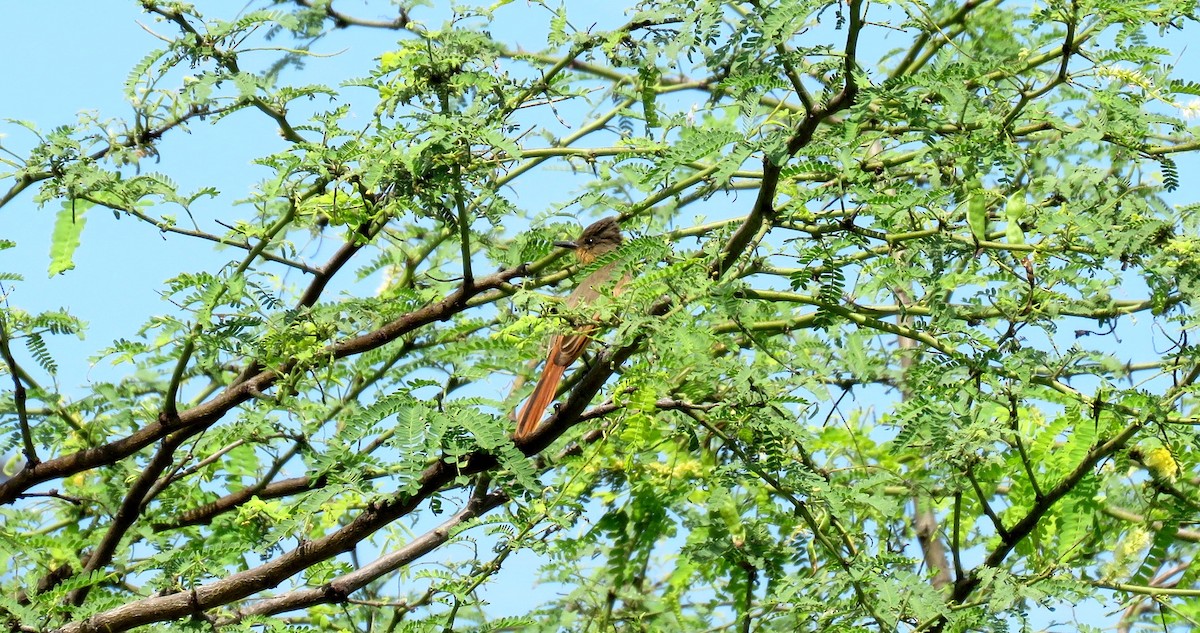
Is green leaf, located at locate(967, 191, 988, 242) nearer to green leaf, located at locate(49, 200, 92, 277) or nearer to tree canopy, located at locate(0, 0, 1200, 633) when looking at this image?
tree canopy, located at locate(0, 0, 1200, 633)

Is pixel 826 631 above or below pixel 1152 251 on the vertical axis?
below

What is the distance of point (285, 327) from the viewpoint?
14.5ft

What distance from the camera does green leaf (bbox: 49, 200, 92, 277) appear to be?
15.8 ft

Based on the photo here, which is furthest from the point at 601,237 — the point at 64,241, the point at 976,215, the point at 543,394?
the point at 976,215

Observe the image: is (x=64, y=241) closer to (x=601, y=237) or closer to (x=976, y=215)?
(x=601, y=237)

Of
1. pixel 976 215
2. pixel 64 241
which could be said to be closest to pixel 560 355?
pixel 976 215

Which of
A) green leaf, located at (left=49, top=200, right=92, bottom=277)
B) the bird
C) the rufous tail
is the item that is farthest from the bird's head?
green leaf, located at (left=49, top=200, right=92, bottom=277)

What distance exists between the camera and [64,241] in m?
4.84

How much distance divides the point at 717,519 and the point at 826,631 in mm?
777

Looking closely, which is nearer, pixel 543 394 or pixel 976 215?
pixel 976 215

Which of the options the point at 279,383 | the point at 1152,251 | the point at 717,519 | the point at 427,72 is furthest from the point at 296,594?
the point at 1152,251

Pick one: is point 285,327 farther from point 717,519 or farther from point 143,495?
point 717,519

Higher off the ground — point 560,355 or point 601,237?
point 601,237

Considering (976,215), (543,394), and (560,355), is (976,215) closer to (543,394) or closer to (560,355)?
(560,355)
